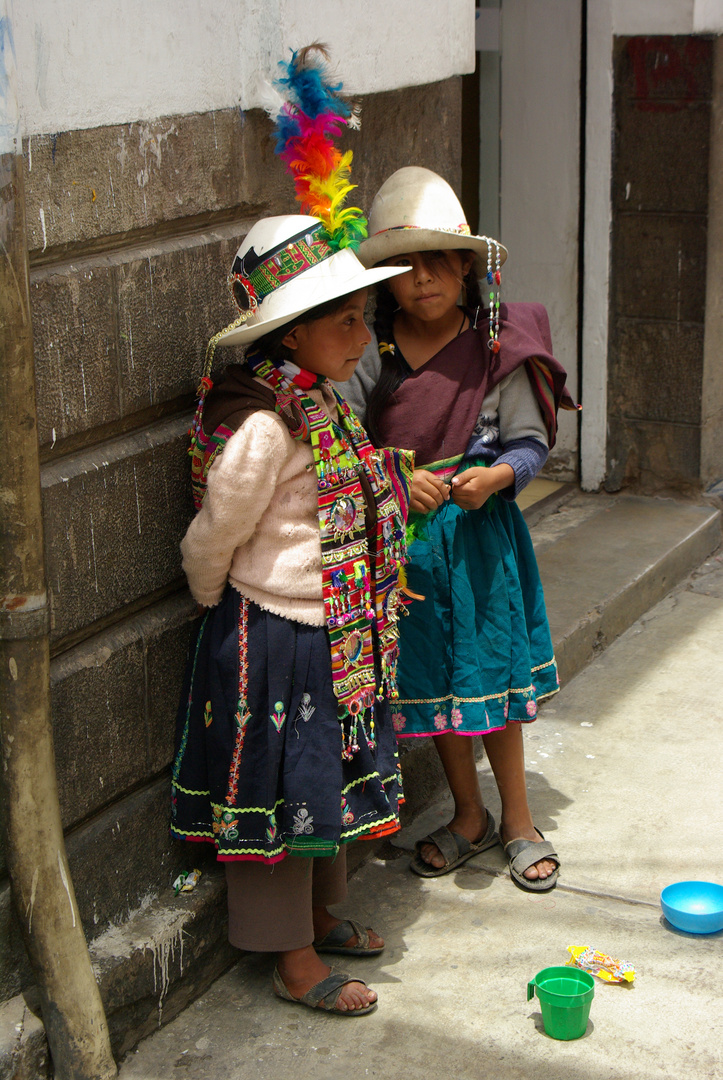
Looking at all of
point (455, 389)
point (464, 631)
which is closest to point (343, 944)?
point (464, 631)

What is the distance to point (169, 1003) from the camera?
110 inches

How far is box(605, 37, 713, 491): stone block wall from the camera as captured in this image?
5176 millimetres

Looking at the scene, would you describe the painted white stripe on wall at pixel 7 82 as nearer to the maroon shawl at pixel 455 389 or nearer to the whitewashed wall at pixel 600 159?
the maroon shawl at pixel 455 389

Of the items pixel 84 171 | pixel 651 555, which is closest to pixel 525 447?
pixel 84 171

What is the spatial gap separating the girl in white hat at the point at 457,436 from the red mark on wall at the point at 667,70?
2.44 meters

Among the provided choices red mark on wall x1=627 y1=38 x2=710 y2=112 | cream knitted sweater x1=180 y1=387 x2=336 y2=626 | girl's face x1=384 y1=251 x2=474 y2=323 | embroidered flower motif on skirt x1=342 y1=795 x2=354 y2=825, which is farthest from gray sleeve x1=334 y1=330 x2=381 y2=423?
red mark on wall x1=627 y1=38 x2=710 y2=112

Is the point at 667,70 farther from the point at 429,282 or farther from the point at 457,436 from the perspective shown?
the point at 457,436

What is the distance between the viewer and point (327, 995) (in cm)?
280

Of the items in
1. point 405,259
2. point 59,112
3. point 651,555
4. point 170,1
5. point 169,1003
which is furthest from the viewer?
point 651,555

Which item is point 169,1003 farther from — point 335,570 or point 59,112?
point 59,112

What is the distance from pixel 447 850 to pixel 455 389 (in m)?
1.22

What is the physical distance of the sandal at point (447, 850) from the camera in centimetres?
335

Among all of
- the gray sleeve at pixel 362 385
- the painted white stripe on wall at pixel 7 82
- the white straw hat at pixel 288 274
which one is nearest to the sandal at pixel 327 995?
the gray sleeve at pixel 362 385

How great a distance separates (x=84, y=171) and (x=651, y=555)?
3199 millimetres
